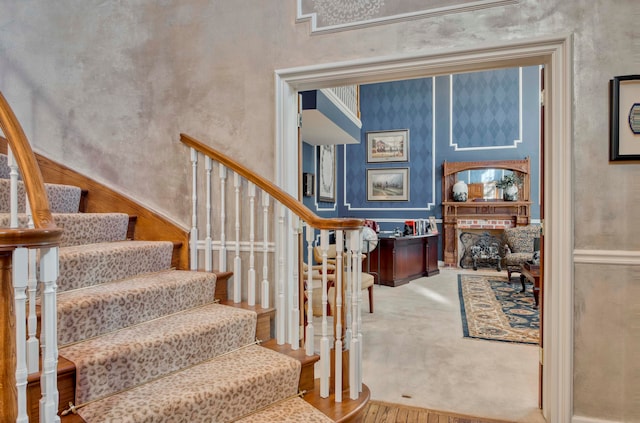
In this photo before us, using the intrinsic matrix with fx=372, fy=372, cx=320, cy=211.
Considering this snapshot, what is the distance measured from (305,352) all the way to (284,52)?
71.9 inches

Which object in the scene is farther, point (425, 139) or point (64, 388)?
point (425, 139)

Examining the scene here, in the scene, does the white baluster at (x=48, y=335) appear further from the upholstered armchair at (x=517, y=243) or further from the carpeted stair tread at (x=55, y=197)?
the upholstered armchair at (x=517, y=243)

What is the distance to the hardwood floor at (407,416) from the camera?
211 centimetres

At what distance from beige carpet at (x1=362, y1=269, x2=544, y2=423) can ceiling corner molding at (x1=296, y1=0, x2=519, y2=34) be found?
2313mm

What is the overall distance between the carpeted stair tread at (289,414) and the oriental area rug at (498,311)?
231 centimetres

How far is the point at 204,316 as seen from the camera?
2.01 meters

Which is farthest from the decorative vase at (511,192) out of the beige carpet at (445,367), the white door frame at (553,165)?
the white door frame at (553,165)

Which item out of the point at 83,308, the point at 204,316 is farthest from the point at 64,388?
the point at 204,316

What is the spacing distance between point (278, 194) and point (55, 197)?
1529mm

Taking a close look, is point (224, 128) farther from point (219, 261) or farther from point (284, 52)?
point (219, 261)

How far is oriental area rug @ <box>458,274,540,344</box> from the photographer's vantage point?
3.58 m

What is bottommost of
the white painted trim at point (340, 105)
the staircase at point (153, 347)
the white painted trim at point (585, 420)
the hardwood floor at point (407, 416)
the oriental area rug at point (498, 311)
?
the oriental area rug at point (498, 311)

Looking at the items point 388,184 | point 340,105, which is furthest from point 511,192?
point 340,105

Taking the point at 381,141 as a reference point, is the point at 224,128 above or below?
below
